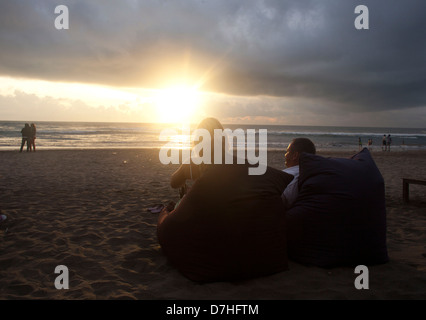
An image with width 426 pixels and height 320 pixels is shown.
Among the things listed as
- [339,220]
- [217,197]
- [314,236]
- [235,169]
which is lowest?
[314,236]

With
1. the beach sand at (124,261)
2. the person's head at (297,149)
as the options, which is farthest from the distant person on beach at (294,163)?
the beach sand at (124,261)

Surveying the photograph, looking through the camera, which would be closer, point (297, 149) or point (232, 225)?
point (232, 225)

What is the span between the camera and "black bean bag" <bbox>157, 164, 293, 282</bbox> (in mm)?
2467

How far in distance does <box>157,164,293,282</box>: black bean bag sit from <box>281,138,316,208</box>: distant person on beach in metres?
0.41

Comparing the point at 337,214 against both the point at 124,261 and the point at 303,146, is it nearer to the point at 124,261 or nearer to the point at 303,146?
the point at 303,146

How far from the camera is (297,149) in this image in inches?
130

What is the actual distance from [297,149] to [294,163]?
169 millimetres

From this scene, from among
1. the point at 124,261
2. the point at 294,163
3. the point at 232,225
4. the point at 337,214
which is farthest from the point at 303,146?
the point at 124,261

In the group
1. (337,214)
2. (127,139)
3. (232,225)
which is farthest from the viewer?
(127,139)

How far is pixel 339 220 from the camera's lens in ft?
8.70

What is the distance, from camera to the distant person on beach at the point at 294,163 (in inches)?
118
